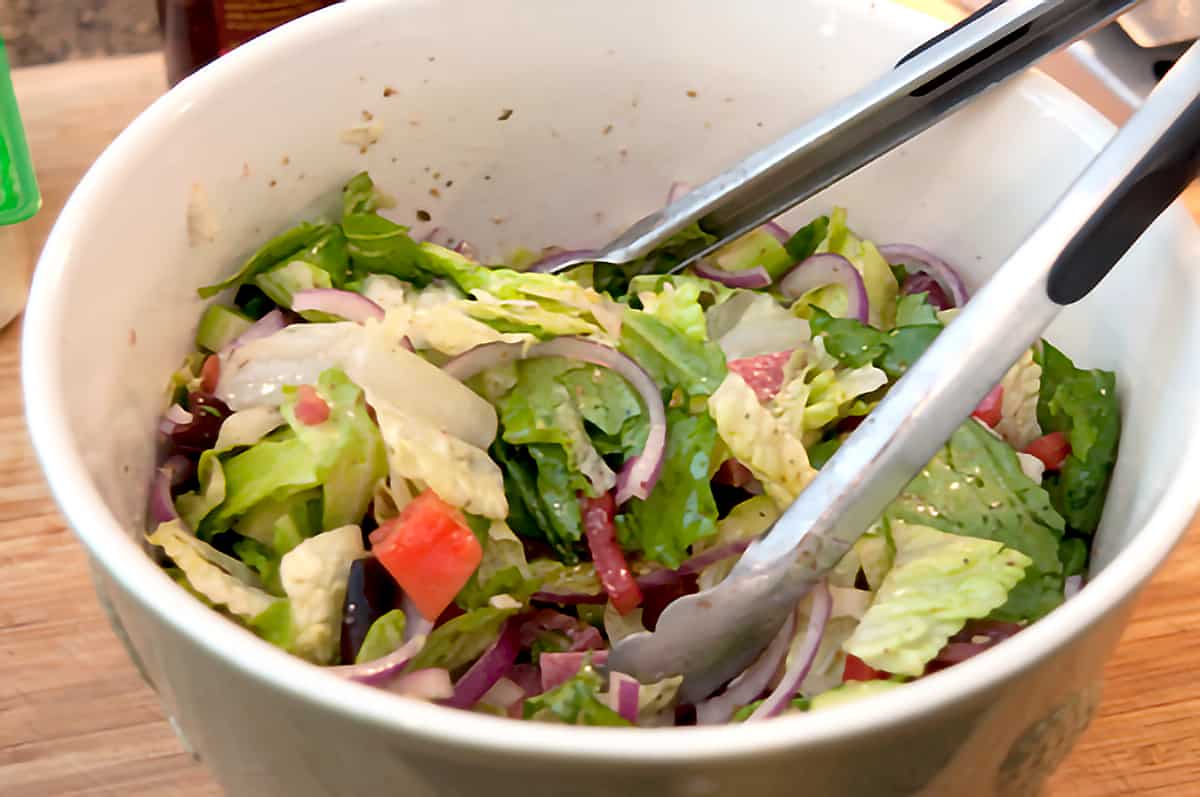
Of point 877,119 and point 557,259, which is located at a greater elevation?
point 877,119

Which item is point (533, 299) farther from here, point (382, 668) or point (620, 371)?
point (382, 668)

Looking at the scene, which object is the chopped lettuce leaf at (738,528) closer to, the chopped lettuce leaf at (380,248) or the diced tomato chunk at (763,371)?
the diced tomato chunk at (763,371)

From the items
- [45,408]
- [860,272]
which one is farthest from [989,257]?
[45,408]

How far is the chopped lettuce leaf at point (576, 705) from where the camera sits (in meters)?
0.62

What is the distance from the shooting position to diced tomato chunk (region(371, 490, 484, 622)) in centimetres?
69

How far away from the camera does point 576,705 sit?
2.10 feet

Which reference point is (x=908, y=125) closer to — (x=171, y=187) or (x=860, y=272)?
(x=860, y=272)

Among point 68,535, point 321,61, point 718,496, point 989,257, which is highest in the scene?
point 321,61

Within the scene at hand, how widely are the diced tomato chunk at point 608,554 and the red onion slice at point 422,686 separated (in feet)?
0.43

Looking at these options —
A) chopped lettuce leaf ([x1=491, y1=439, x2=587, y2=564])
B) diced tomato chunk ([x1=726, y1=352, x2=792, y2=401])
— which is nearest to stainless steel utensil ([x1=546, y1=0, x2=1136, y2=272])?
diced tomato chunk ([x1=726, y1=352, x2=792, y2=401])

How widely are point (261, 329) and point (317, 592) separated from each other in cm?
24

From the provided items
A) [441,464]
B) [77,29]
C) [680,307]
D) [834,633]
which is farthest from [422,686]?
[77,29]

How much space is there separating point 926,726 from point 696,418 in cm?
36

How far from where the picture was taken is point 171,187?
755 millimetres
